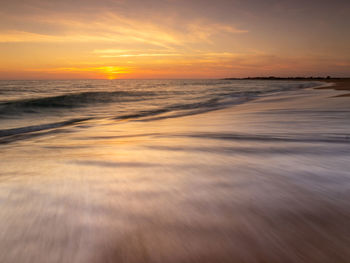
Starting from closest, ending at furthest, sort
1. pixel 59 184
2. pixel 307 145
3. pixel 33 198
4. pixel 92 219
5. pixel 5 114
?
pixel 92 219, pixel 33 198, pixel 59 184, pixel 307 145, pixel 5 114

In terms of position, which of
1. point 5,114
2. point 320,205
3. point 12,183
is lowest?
point 5,114

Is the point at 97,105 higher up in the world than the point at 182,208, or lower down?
lower down

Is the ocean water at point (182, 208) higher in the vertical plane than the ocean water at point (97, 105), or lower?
higher

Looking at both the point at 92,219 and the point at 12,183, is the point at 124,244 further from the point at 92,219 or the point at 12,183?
the point at 12,183

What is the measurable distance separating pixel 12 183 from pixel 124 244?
0.99 metres

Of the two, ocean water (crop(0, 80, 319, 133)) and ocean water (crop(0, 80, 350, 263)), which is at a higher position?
ocean water (crop(0, 80, 350, 263))

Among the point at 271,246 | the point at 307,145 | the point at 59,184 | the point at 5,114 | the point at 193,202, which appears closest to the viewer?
the point at 271,246

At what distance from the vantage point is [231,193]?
109cm

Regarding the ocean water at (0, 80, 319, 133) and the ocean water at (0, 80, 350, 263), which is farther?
the ocean water at (0, 80, 319, 133)

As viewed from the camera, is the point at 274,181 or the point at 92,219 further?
the point at 274,181

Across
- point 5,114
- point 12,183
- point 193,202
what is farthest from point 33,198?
point 5,114

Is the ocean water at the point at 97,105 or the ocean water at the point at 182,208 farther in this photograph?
the ocean water at the point at 97,105

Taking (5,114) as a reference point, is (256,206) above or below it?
above

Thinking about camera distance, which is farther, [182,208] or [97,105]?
[97,105]
